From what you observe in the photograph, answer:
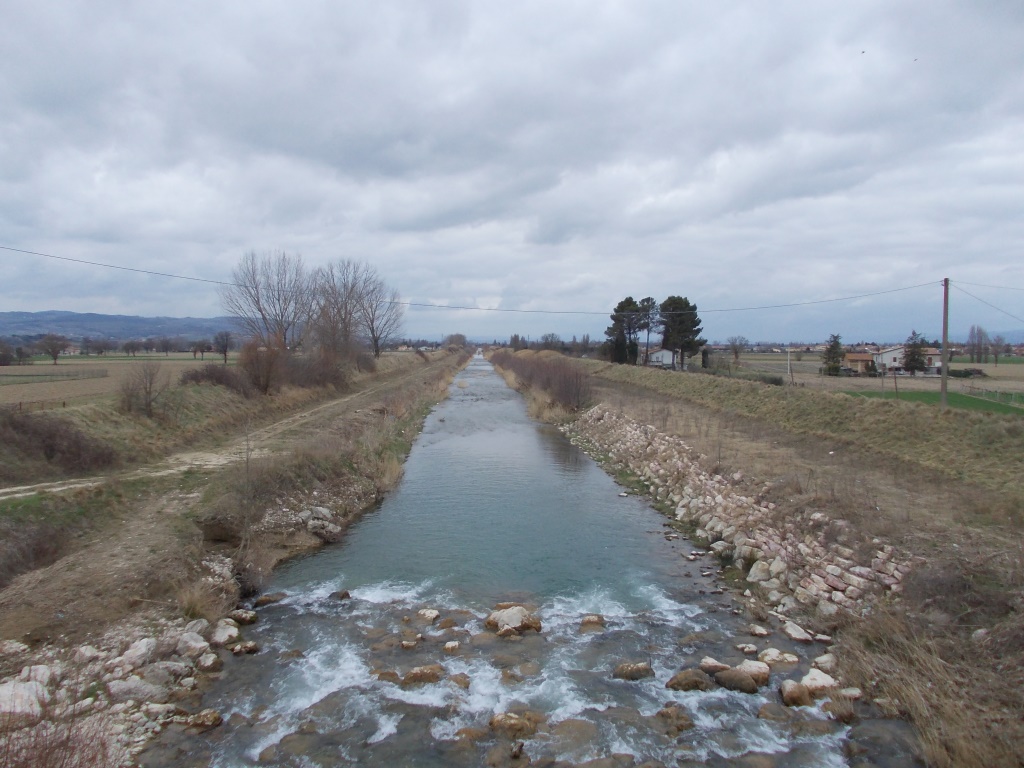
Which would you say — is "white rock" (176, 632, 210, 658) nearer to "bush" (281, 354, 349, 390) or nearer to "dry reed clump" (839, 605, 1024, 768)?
"dry reed clump" (839, 605, 1024, 768)

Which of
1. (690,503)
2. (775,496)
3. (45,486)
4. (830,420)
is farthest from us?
(830,420)

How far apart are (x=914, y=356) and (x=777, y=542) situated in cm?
5457

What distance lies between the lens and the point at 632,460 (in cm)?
2269

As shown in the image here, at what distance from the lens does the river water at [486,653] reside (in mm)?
6734

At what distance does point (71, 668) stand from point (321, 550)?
6.07m

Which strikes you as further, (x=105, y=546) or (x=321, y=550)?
(x=321, y=550)

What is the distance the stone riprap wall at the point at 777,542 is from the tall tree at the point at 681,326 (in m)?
42.8

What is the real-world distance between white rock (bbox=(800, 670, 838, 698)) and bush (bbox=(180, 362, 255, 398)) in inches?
1048

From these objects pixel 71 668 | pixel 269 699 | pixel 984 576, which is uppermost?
pixel 984 576

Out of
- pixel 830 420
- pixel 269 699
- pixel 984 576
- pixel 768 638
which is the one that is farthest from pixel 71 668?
pixel 830 420

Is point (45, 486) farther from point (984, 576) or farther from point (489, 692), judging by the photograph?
point (984, 576)

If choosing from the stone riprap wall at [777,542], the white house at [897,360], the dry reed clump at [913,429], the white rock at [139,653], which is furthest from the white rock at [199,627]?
the white house at [897,360]

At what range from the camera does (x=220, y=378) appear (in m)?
28.4

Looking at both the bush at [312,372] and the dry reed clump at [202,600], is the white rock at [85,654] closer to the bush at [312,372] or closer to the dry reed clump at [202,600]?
the dry reed clump at [202,600]
